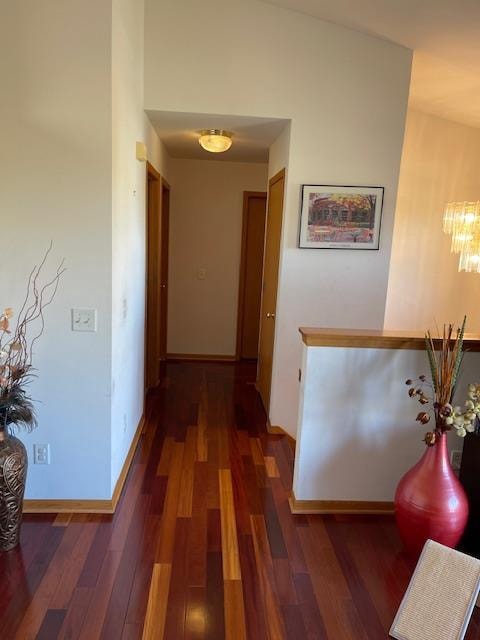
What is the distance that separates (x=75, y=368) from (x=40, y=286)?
46cm

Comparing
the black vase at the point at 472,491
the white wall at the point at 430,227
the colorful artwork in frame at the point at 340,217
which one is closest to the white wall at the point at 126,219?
the colorful artwork in frame at the point at 340,217

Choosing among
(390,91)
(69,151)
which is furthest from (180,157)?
(69,151)

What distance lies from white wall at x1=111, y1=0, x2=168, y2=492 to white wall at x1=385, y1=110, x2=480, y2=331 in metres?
2.57

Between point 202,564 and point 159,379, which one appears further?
point 159,379

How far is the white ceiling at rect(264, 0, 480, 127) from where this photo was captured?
8.51 feet

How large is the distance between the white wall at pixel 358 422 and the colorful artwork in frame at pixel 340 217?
1.14m

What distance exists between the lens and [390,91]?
3184 mm

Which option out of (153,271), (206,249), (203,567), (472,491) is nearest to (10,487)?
(203,567)

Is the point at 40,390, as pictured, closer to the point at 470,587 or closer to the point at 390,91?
the point at 470,587

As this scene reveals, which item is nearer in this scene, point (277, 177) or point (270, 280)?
point (277, 177)

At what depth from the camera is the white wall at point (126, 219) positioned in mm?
2373

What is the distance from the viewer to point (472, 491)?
2250 millimetres

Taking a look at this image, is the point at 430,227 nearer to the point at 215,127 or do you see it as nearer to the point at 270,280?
the point at 270,280

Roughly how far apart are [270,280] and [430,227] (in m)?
1.84
